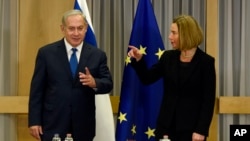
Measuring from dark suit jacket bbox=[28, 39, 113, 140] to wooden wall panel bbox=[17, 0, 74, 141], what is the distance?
1.33m

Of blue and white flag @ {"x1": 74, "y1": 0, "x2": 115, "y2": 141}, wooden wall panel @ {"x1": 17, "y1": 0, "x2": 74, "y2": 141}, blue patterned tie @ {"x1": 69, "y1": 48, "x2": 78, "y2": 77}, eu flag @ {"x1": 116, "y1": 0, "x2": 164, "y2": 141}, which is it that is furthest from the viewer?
wooden wall panel @ {"x1": 17, "y1": 0, "x2": 74, "y2": 141}

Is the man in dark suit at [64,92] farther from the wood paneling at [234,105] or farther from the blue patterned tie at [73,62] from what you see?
the wood paneling at [234,105]

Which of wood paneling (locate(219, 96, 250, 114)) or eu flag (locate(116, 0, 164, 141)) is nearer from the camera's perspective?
eu flag (locate(116, 0, 164, 141))

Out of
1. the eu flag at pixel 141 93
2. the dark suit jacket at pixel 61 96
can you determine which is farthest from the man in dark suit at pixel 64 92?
the eu flag at pixel 141 93

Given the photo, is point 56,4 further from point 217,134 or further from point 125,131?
point 217,134

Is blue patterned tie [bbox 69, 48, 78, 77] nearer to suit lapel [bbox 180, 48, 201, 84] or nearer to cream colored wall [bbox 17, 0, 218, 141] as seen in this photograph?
suit lapel [bbox 180, 48, 201, 84]

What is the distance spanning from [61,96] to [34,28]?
61.7 inches

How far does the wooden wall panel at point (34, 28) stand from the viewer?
4.42 m

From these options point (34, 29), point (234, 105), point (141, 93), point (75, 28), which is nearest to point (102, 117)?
point (141, 93)

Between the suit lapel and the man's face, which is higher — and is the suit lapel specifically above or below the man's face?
below

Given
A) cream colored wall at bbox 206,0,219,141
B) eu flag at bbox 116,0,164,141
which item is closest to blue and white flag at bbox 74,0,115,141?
eu flag at bbox 116,0,164,141

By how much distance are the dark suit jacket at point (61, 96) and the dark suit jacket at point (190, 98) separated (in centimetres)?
44

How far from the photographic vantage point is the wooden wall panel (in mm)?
4418

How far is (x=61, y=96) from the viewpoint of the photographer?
305 cm
